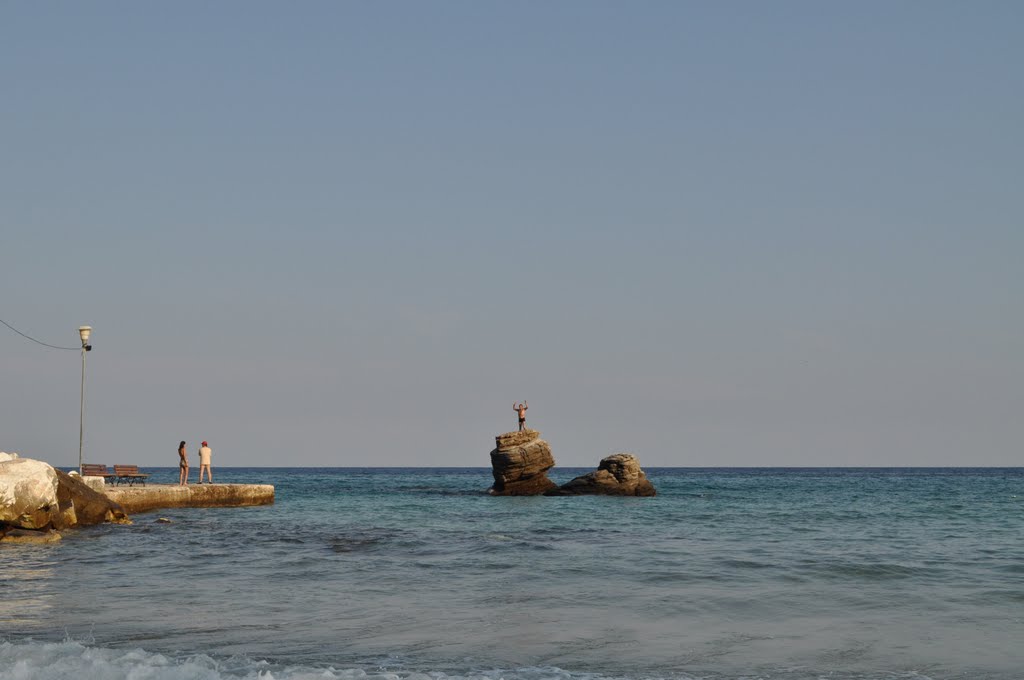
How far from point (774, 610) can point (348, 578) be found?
7166 mm

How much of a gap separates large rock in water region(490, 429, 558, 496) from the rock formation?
25398 millimetres

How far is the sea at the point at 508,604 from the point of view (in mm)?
10406

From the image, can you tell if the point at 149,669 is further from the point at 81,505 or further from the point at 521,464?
the point at 521,464

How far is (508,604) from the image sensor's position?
14.3m

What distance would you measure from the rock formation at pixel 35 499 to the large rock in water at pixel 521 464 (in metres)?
25.4

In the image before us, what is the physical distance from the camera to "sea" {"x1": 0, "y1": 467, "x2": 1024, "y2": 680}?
10406mm

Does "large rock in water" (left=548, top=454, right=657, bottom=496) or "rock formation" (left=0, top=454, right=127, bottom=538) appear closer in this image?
"rock formation" (left=0, top=454, right=127, bottom=538)

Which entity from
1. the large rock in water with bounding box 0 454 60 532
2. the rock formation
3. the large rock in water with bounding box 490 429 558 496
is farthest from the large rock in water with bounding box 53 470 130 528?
the large rock in water with bounding box 490 429 558 496

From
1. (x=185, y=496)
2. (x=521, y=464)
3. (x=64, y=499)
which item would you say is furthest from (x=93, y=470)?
(x=521, y=464)

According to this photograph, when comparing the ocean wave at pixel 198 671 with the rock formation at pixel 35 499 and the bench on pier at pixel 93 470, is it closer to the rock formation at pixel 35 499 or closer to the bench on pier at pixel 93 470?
the rock formation at pixel 35 499

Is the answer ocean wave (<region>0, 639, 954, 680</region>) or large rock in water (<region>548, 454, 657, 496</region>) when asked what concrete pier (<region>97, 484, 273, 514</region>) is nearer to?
large rock in water (<region>548, 454, 657, 496</region>)

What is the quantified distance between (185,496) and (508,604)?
71.9 feet

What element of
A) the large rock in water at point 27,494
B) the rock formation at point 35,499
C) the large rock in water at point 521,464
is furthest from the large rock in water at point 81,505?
the large rock in water at point 521,464

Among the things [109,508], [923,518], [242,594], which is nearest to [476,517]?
[109,508]
